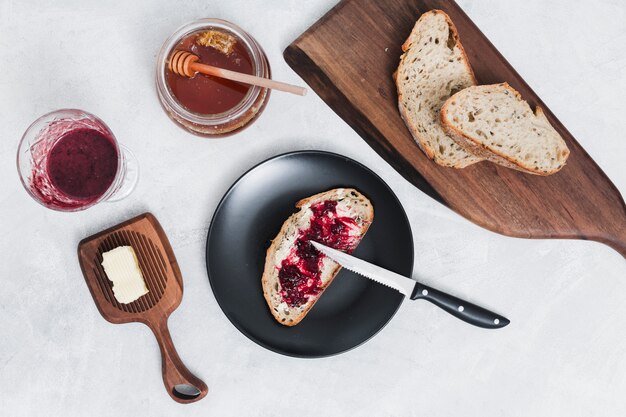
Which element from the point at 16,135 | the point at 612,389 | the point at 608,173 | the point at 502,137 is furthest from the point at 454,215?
the point at 16,135

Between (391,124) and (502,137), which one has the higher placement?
(391,124)

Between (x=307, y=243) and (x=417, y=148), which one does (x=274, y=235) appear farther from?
(x=417, y=148)

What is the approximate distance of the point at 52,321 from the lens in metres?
1.57

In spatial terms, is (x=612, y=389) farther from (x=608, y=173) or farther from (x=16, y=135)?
(x=16, y=135)

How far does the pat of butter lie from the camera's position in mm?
1467

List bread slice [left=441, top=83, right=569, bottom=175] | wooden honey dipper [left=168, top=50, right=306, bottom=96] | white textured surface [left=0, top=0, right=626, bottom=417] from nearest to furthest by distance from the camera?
1. wooden honey dipper [left=168, top=50, right=306, bottom=96]
2. bread slice [left=441, top=83, right=569, bottom=175]
3. white textured surface [left=0, top=0, right=626, bottom=417]

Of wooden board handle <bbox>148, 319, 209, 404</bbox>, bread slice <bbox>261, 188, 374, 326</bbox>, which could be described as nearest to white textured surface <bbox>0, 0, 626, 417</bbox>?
wooden board handle <bbox>148, 319, 209, 404</bbox>

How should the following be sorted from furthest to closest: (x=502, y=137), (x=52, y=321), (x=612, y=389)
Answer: (x=612, y=389) → (x=52, y=321) → (x=502, y=137)

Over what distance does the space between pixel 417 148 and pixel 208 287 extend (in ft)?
2.30

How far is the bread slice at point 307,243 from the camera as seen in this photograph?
4.88 feet

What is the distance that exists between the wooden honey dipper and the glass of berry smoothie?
0.77 feet

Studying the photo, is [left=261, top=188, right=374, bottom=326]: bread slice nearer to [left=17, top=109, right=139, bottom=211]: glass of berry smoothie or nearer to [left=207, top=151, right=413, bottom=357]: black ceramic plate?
[left=207, top=151, right=413, bottom=357]: black ceramic plate

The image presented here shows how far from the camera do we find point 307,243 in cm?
149

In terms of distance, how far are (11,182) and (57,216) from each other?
158 mm
